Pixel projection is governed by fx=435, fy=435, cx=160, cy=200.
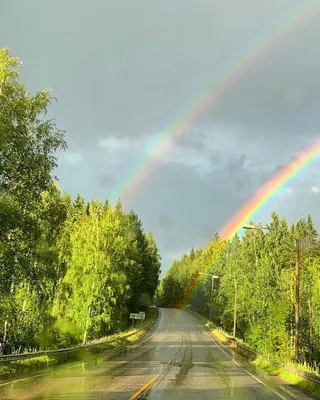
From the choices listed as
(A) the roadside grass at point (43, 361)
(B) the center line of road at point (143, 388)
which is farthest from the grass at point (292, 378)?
(A) the roadside grass at point (43, 361)

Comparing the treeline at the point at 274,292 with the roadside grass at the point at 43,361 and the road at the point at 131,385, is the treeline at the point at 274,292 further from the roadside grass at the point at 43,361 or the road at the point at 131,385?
the roadside grass at the point at 43,361

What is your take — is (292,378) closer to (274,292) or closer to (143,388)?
(143,388)

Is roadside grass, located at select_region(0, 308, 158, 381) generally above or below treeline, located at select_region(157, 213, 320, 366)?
below

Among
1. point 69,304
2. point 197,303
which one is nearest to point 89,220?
point 69,304

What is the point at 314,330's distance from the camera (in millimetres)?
58688

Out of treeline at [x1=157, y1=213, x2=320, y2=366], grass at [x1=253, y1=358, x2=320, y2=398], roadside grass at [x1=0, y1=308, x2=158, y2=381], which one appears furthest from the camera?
treeline at [x1=157, y1=213, x2=320, y2=366]

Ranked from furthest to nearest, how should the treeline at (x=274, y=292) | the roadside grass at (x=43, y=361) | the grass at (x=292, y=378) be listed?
the treeline at (x=274, y=292) < the grass at (x=292, y=378) < the roadside grass at (x=43, y=361)

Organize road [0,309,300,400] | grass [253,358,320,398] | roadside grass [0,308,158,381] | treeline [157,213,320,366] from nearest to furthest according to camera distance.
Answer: road [0,309,300,400]
roadside grass [0,308,158,381]
grass [253,358,320,398]
treeline [157,213,320,366]

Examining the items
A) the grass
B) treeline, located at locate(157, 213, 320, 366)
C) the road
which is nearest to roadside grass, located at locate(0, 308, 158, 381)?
the road

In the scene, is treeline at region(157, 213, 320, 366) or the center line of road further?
treeline at region(157, 213, 320, 366)

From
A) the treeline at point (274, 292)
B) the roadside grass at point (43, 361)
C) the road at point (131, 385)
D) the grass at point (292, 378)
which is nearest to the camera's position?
the road at point (131, 385)

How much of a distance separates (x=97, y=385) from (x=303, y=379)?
910 centimetres

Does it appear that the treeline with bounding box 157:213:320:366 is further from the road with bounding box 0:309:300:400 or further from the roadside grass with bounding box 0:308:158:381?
the roadside grass with bounding box 0:308:158:381

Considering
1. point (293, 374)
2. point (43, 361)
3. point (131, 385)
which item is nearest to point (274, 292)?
point (293, 374)
